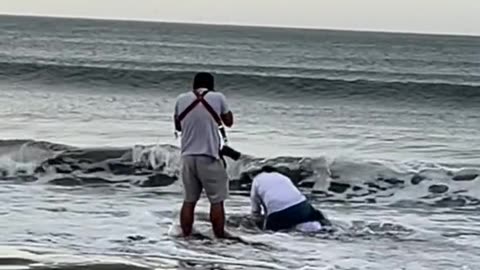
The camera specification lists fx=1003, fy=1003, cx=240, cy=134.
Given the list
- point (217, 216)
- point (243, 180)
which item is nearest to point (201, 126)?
point (217, 216)

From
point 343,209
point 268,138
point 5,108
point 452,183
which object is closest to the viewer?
point 343,209

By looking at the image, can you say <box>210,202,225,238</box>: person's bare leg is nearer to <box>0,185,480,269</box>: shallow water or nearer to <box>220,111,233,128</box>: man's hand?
<box>0,185,480,269</box>: shallow water

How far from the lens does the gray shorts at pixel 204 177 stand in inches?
344

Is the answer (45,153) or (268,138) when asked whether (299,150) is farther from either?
(45,153)

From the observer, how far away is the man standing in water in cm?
862

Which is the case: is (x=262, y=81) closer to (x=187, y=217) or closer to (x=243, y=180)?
(x=243, y=180)

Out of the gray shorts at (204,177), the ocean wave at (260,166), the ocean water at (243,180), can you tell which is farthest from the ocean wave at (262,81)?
the gray shorts at (204,177)

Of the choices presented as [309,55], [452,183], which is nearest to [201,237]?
[452,183]

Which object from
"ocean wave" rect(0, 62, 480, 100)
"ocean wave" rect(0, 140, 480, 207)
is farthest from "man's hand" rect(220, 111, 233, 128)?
"ocean wave" rect(0, 62, 480, 100)

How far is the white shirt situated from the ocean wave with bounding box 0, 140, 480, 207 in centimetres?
326

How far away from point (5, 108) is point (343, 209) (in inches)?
509

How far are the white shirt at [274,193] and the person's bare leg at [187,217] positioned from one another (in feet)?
2.18

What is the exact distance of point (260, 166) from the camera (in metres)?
14.5

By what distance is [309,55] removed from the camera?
61.6m
